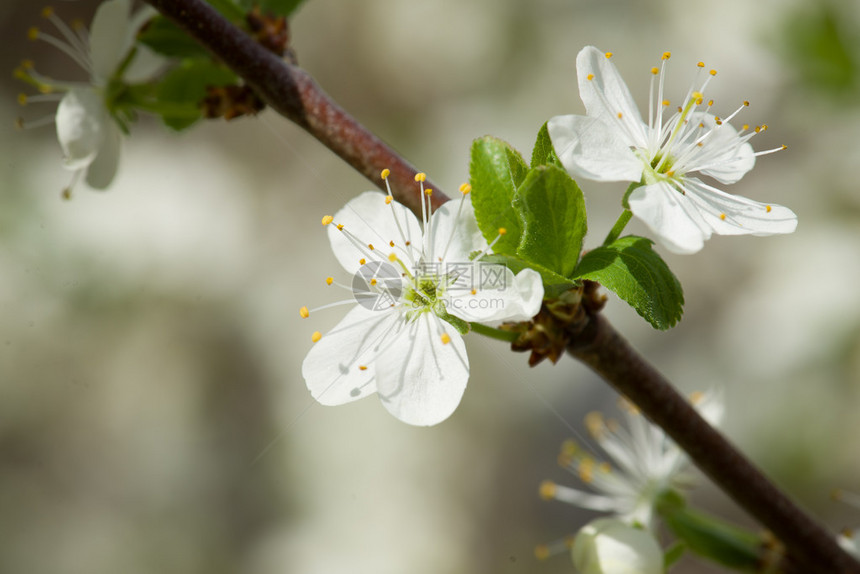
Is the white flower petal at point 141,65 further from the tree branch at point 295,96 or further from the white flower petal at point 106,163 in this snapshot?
the tree branch at point 295,96

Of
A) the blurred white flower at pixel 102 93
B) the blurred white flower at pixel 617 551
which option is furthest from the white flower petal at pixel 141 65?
the blurred white flower at pixel 617 551

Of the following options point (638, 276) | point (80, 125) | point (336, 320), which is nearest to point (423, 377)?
point (638, 276)

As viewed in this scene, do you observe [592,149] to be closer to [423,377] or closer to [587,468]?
[423,377]

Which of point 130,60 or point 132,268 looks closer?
point 130,60

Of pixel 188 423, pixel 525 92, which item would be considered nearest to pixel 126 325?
pixel 188 423

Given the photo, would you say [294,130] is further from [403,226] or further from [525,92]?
[403,226]
